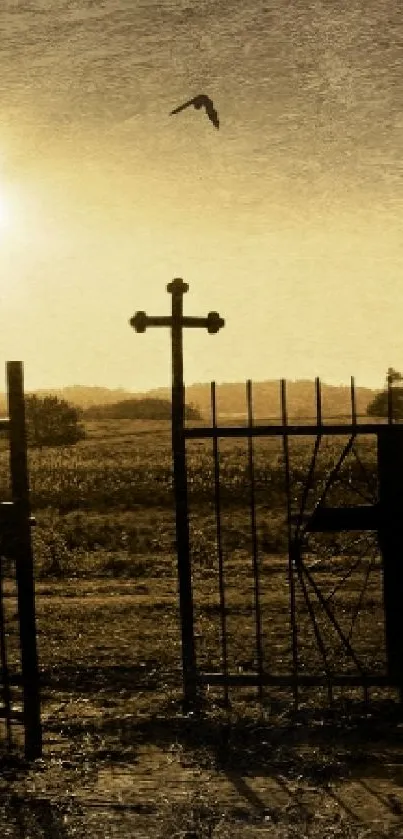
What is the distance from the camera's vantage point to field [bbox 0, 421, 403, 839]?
7.27m

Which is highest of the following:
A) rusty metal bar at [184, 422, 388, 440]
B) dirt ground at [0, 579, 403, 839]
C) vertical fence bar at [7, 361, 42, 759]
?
rusty metal bar at [184, 422, 388, 440]

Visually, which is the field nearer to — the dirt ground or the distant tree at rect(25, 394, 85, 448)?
the dirt ground

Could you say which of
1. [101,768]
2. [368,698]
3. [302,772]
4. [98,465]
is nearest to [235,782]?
[302,772]

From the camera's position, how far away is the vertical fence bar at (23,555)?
8211 millimetres

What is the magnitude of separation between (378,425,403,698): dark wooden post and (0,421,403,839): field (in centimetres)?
21

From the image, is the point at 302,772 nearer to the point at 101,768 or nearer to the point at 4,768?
the point at 101,768

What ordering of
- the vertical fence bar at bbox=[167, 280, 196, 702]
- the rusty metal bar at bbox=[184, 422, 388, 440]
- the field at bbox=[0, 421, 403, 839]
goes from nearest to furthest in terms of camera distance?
the field at bbox=[0, 421, 403, 839] < the rusty metal bar at bbox=[184, 422, 388, 440] < the vertical fence bar at bbox=[167, 280, 196, 702]

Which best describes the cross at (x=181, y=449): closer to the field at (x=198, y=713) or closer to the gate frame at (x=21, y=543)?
the field at (x=198, y=713)

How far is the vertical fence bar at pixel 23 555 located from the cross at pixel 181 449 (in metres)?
1.42

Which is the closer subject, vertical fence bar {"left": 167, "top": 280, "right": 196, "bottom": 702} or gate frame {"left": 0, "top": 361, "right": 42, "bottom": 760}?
gate frame {"left": 0, "top": 361, "right": 42, "bottom": 760}

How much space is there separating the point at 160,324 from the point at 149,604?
6248 millimetres

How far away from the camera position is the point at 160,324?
9.71 meters

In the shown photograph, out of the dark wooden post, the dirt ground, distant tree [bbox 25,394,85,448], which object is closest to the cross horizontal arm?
the dark wooden post

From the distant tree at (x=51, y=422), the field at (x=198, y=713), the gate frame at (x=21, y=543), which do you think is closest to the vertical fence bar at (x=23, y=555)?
the gate frame at (x=21, y=543)
